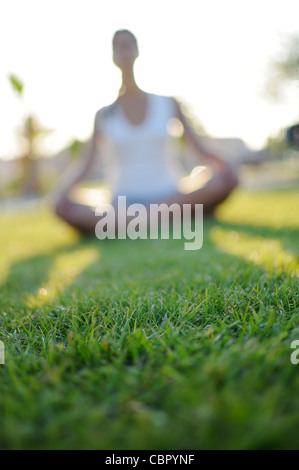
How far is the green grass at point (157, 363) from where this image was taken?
72 centimetres

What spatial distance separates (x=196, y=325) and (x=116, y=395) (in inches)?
17.4

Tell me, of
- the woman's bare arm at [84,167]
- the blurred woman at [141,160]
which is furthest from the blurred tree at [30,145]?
the blurred woman at [141,160]

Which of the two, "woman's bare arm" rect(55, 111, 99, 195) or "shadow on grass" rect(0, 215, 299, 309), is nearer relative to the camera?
"shadow on grass" rect(0, 215, 299, 309)

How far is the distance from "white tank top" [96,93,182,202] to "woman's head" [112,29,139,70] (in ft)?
1.84

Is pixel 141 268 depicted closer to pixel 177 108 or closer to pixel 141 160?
pixel 141 160

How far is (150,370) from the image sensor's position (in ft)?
3.05

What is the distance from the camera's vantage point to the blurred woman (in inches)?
163

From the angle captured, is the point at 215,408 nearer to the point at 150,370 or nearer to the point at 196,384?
the point at 196,384

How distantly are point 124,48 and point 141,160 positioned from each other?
1365mm

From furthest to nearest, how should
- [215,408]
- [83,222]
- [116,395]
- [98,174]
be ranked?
1. [98,174]
2. [83,222]
3. [116,395]
4. [215,408]

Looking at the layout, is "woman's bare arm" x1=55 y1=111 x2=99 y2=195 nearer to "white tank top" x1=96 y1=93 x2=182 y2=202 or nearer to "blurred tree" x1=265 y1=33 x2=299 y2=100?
"white tank top" x1=96 y1=93 x2=182 y2=202

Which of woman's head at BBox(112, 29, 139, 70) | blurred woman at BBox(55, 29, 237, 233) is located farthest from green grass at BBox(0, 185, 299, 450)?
woman's head at BBox(112, 29, 139, 70)

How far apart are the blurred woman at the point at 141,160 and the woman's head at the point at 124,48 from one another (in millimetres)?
11

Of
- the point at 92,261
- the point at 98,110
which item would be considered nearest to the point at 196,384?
the point at 92,261
